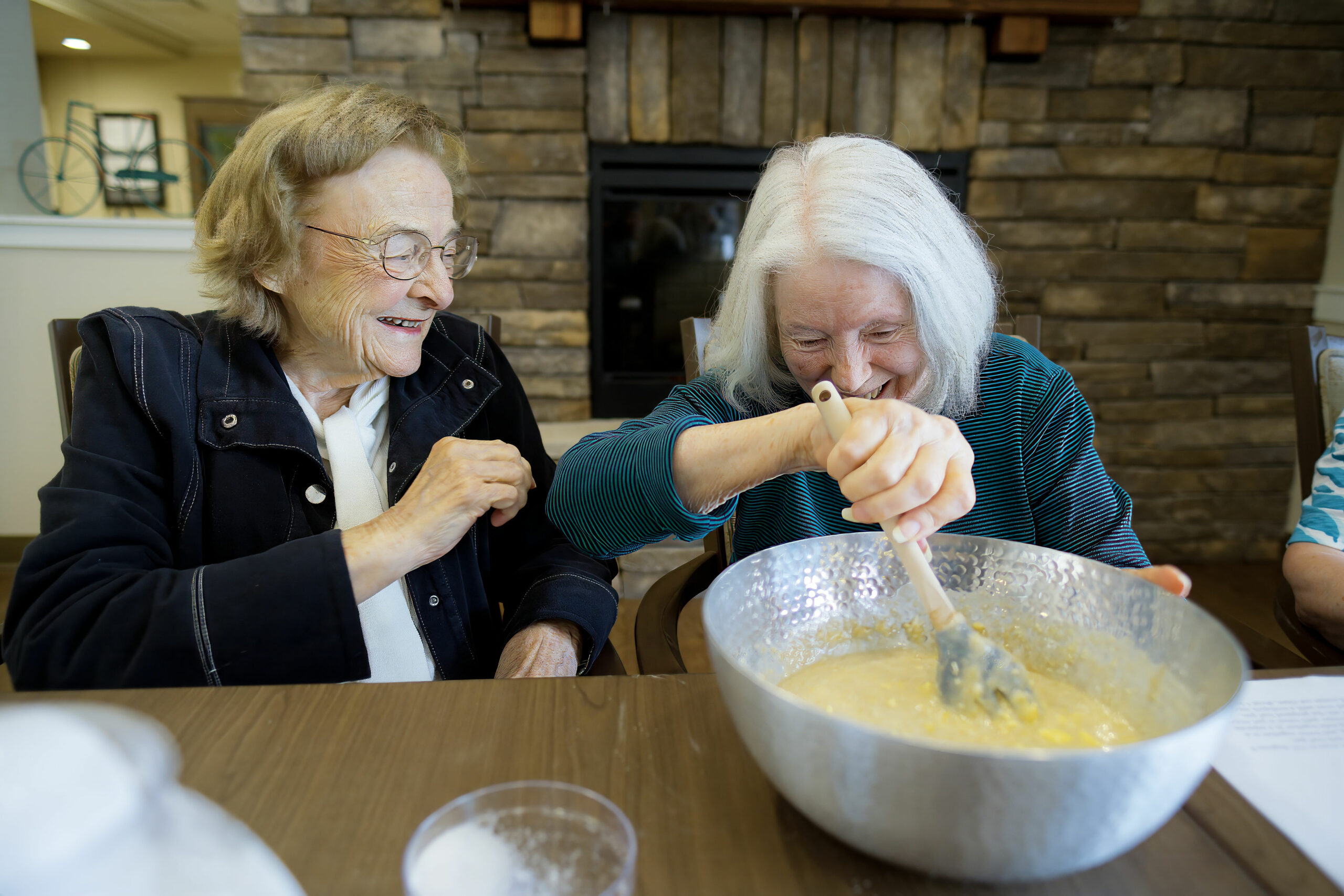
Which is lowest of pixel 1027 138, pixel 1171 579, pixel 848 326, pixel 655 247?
pixel 1171 579

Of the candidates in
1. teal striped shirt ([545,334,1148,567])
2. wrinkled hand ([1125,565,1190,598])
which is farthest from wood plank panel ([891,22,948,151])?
wrinkled hand ([1125,565,1190,598])

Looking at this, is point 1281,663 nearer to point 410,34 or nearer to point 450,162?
point 450,162

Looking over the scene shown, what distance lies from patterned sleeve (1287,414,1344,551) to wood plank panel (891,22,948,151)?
1813 millimetres

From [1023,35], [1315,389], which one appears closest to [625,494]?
[1315,389]

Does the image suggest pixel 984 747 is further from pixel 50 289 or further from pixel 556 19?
pixel 50 289

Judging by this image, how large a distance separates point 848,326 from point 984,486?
315 mm

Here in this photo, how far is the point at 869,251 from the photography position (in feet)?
3.27

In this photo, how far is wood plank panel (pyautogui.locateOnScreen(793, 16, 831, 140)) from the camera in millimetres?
2660

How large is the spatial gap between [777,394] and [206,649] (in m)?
0.78

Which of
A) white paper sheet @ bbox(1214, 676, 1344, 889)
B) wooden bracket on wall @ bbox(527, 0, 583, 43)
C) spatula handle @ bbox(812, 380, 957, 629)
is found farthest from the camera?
wooden bracket on wall @ bbox(527, 0, 583, 43)

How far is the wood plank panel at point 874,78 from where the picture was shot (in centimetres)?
268

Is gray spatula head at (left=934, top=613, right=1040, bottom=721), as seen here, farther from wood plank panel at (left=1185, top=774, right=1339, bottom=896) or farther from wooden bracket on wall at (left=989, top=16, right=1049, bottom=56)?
wooden bracket on wall at (left=989, top=16, right=1049, bottom=56)

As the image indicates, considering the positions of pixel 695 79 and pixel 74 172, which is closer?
pixel 695 79

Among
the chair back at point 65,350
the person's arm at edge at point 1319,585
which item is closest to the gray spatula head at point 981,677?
the person's arm at edge at point 1319,585
